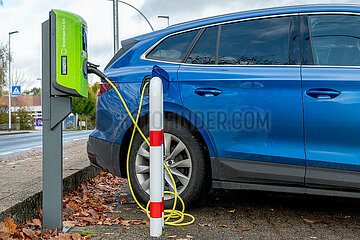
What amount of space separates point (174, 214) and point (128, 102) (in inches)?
43.6

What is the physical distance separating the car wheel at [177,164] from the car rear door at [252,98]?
0.52ft

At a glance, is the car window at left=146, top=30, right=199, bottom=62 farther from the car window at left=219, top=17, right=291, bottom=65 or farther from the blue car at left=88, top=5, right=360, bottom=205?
the car window at left=219, top=17, right=291, bottom=65

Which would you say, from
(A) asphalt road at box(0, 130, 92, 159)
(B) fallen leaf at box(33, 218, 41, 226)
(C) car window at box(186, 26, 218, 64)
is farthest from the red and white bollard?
(A) asphalt road at box(0, 130, 92, 159)

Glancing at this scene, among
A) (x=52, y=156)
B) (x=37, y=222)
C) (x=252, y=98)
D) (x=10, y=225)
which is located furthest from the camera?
(x=252, y=98)

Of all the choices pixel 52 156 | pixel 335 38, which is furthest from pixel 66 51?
pixel 335 38

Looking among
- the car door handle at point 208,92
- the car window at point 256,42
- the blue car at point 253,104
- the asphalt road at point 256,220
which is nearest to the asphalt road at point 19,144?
the blue car at point 253,104

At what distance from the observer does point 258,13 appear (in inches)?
134

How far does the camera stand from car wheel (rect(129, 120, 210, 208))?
3.22 metres

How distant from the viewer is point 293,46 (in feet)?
10.4

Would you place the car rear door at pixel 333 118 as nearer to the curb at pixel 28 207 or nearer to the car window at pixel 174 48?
the car window at pixel 174 48

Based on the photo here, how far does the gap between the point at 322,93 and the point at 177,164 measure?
1.34m

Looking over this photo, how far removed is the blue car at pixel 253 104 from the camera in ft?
9.56

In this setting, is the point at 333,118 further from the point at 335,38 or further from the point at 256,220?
the point at 256,220

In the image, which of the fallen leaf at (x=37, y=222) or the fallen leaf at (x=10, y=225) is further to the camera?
the fallen leaf at (x=37, y=222)
